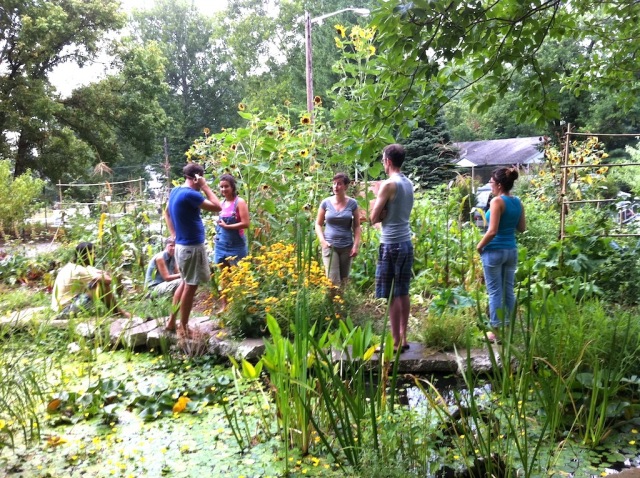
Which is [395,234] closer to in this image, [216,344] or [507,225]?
[507,225]

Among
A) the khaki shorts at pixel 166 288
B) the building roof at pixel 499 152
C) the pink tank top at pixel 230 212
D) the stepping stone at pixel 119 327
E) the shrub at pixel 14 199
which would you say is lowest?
the stepping stone at pixel 119 327

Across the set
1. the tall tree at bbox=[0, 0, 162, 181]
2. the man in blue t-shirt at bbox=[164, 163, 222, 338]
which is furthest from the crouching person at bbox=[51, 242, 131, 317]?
the tall tree at bbox=[0, 0, 162, 181]

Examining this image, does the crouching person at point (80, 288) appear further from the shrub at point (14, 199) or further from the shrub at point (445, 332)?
the shrub at point (14, 199)

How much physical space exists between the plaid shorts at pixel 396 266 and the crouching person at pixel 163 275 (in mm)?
2601

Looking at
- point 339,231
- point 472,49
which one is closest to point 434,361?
point 339,231

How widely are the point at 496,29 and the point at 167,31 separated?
4275 cm

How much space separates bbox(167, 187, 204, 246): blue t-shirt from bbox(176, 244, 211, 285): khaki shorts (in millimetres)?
55

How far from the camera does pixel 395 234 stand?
3.79 meters

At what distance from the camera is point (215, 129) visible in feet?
127

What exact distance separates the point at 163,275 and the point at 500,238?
3.68 m

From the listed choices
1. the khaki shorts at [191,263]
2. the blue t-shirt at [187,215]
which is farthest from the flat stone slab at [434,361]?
the blue t-shirt at [187,215]

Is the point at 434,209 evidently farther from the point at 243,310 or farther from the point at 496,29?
the point at 496,29

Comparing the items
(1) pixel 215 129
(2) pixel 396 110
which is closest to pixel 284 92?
(1) pixel 215 129

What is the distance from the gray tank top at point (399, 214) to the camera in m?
3.75
